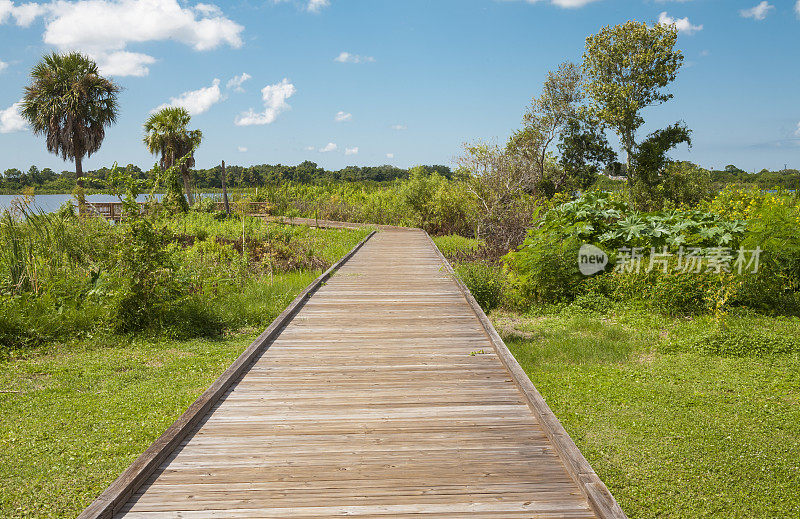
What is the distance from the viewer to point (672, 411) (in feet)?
14.1

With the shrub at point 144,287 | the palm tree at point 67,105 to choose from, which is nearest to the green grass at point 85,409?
the shrub at point 144,287

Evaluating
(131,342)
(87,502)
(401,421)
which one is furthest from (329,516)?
(131,342)

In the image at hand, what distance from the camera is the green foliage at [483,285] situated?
7742mm

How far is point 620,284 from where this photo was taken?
7.70 m

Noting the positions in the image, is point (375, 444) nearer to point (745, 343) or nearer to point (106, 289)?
point (745, 343)

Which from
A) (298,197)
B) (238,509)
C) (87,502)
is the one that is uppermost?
(298,197)

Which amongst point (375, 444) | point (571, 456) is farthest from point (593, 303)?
point (375, 444)

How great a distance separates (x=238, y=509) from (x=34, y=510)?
4.86 ft

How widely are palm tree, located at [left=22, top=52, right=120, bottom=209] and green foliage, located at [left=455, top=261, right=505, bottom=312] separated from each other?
25.6m

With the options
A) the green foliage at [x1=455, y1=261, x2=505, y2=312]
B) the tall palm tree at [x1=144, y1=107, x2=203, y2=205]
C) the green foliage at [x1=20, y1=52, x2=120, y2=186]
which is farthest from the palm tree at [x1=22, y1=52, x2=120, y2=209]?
the green foliage at [x1=455, y1=261, x2=505, y2=312]

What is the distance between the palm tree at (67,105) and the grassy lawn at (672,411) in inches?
1060

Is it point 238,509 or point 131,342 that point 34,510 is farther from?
point 131,342

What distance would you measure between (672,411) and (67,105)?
29449 millimetres

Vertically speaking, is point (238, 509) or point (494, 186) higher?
point (494, 186)
